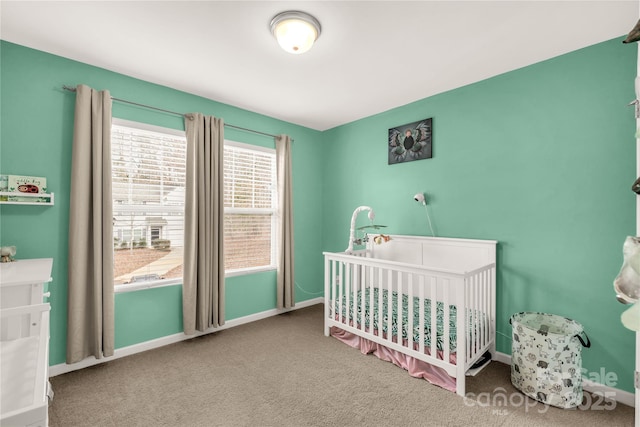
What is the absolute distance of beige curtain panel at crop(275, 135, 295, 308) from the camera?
3.41 m

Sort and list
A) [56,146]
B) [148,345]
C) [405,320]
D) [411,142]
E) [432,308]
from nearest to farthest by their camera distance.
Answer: [432,308] → [56,146] → [405,320] → [148,345] → [411,142]

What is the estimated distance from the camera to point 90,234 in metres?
2.22

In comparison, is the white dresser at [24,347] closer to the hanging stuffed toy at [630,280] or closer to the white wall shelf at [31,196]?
the white wall shelf at [31,196]

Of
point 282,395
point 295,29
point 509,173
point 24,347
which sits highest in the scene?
point 295,29

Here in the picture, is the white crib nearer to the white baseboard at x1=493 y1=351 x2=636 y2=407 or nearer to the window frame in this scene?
the white baseboard at x1=493 y1=351 x2=636 y2=407

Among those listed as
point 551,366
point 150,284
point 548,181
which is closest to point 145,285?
point 150,284

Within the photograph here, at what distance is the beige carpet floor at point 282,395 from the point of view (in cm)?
169

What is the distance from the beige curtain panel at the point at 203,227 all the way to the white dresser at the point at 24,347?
103 cm

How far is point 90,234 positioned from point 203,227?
0.84 metres

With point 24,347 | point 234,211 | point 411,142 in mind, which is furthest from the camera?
point 234,211

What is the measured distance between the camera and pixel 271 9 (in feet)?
5.42

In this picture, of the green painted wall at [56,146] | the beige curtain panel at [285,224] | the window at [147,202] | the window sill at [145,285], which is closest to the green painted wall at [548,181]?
the beige curtain panel at [285,224]

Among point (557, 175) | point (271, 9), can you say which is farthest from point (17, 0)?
point (557, 175)

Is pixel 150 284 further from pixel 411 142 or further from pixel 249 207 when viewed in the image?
pixel 411 142
